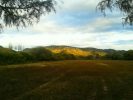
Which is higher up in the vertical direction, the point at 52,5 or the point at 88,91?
the point at 52,5

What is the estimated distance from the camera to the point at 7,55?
5372 cm

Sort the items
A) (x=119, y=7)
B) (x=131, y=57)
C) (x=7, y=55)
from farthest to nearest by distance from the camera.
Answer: (x=131, y=57)
(x=7, y=55)
(x=119, y=7)

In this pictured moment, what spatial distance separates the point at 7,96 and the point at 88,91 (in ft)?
11.3

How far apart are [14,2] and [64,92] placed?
961cm

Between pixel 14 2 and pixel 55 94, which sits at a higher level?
pixel 14 2

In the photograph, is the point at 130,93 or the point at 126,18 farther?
the point at 126,18

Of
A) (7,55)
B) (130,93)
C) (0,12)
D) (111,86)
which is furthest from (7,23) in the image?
(7,55)

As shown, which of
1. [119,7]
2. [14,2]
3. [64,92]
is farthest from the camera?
[14,2]

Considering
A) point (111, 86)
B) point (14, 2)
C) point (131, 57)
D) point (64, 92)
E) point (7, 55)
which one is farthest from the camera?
point (131, 57)

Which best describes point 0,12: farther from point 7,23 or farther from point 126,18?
point 126,18

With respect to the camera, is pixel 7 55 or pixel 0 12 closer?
pixel 0 12

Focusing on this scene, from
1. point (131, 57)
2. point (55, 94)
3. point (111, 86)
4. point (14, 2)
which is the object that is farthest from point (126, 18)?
point (131, 57)

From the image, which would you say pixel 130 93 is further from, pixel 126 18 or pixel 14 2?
pixel 14 2

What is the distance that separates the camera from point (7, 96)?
560 inches
